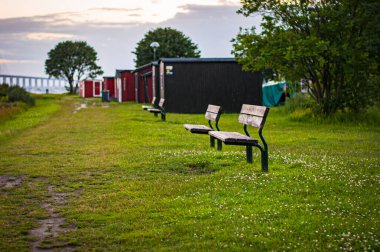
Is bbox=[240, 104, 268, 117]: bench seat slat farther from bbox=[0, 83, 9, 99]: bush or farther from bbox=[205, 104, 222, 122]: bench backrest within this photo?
bbox=[0, 83, 9, 99]: bush

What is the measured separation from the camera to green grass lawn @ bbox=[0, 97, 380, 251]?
18.2 feet

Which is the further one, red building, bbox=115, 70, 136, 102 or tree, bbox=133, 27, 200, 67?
tree, bbox=133, 27, 200, 67

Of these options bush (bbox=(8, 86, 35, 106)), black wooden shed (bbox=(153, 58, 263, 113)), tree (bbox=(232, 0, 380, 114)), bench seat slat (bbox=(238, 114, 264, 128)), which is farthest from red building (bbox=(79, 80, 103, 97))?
bench seat slat (bbox=(238, 114, 264, 128))

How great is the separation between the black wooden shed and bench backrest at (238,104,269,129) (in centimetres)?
2043

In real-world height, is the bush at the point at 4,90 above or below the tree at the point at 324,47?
below

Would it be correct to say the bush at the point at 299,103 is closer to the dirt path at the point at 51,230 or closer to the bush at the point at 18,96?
the dirt path at the point at 51,230

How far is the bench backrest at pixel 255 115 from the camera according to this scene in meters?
9.46

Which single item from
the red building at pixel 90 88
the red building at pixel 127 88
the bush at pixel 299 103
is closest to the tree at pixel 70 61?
the red building at pixel 90 88

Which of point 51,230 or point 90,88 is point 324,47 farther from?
point 90,88

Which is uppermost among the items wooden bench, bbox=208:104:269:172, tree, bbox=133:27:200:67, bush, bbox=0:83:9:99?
tree, bbox=133:27:200:67

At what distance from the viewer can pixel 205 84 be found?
31.4 m

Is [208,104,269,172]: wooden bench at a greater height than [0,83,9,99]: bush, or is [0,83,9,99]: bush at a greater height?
[0,83,9,99]: bush

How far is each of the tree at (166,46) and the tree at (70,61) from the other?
1456 inches

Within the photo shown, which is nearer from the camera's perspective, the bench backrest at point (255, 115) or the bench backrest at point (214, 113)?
the bench backrest at point (255, 115)
